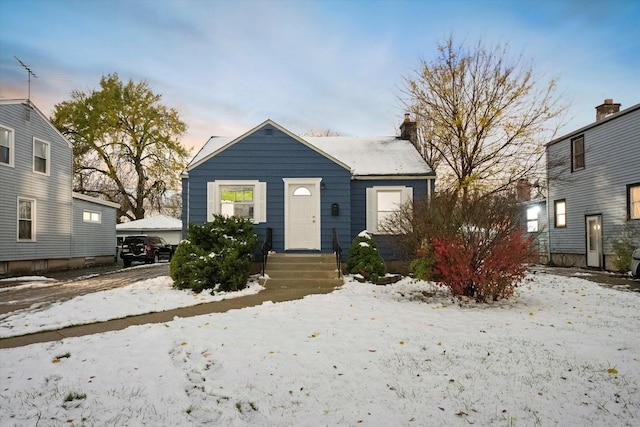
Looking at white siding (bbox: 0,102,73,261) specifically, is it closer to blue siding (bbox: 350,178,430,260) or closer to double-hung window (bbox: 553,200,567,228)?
blue siding (bbox: 350,178,430,260)

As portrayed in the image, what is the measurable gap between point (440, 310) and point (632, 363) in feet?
10.9

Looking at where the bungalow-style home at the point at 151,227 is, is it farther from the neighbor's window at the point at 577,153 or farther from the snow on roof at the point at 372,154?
the neighbor's window at the point at 577,153

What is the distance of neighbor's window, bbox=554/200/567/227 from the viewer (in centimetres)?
1906

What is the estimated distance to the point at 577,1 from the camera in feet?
37.3

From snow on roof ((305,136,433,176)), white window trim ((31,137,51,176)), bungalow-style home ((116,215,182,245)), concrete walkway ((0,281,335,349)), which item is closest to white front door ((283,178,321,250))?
snow on roof ((305,136,433,176))

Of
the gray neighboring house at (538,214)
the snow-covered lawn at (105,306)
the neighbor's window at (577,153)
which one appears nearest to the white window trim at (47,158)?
the snow-covered lawn at (105,306)

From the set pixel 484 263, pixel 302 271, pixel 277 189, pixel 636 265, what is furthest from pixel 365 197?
pixel 636 265

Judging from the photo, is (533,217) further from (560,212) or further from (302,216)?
(302,216)

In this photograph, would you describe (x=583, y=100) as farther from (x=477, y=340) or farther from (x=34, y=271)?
(x=34, y=271)

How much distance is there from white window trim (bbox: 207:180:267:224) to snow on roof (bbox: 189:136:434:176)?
1.02m

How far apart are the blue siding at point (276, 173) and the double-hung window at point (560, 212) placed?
12.1 metres

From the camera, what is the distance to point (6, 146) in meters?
15.4

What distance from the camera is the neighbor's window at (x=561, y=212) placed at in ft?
62.5

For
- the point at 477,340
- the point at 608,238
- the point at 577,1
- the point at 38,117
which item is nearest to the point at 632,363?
the point at 477,340
